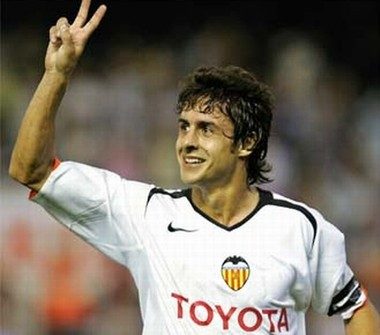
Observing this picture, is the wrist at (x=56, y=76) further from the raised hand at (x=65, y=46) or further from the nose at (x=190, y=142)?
the nose at (x=190, y=142)

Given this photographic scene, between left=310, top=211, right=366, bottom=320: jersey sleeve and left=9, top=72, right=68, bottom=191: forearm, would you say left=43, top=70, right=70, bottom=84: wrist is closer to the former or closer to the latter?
left=9, top=72, right=68, bottom=191: forearm

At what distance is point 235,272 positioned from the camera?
4.23 meters

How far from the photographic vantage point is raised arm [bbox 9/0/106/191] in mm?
3902

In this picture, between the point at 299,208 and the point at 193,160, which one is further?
the point at 299,208

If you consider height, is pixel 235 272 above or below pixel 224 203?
below

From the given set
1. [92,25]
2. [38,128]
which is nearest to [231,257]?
[38,128]

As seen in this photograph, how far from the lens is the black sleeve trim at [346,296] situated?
4570 mm

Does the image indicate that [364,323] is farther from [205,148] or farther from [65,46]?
[65,46]

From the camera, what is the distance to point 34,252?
7926mm

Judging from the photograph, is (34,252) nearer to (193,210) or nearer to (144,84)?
(144,84)

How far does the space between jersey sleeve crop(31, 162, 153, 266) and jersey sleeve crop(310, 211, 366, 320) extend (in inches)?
27.0

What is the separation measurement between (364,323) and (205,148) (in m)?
1.01

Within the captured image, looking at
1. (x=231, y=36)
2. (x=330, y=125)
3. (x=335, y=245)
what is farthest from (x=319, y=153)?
(x=335, y=245)

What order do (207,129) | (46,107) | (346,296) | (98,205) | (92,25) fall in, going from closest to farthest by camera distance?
(46,107) → (92,25) → (98,205) → (207,129) → (346,296)
